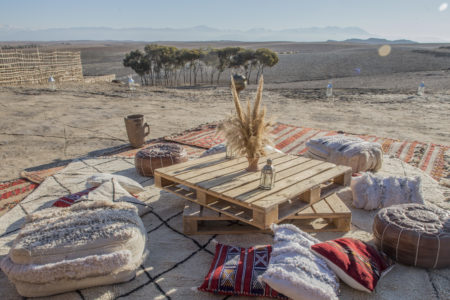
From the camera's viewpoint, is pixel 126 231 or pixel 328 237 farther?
pixel 328 237

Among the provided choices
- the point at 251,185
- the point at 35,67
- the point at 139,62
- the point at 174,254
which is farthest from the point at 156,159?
the point at 139,62

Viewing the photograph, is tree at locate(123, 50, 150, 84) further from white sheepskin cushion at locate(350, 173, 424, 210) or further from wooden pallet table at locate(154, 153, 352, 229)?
white sheepskin cushion at locate(350, 173, 424, 210)

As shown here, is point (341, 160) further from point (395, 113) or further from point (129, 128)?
point (395, 113)

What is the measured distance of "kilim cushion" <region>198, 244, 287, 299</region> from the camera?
2.30 metres

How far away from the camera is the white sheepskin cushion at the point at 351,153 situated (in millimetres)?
4438

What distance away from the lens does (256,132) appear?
3.01 m

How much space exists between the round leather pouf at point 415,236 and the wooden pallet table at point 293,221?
35 centimetres

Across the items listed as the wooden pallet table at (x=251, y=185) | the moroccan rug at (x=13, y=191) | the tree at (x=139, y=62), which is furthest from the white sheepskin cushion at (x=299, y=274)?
the tree at (x=139, y=62)

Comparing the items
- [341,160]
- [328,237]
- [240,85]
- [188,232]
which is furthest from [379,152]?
[240,85]

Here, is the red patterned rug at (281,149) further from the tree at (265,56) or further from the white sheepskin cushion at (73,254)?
the tree at (265,56)

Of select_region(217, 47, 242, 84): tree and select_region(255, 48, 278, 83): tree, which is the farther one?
select_region(217, 47, 242, 84): tree

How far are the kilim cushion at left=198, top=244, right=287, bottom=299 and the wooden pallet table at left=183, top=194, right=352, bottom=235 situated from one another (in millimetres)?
400

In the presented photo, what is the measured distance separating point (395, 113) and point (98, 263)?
30.4ft

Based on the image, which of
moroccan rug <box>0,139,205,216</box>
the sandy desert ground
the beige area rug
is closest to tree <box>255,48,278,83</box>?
the sandy desert ground
